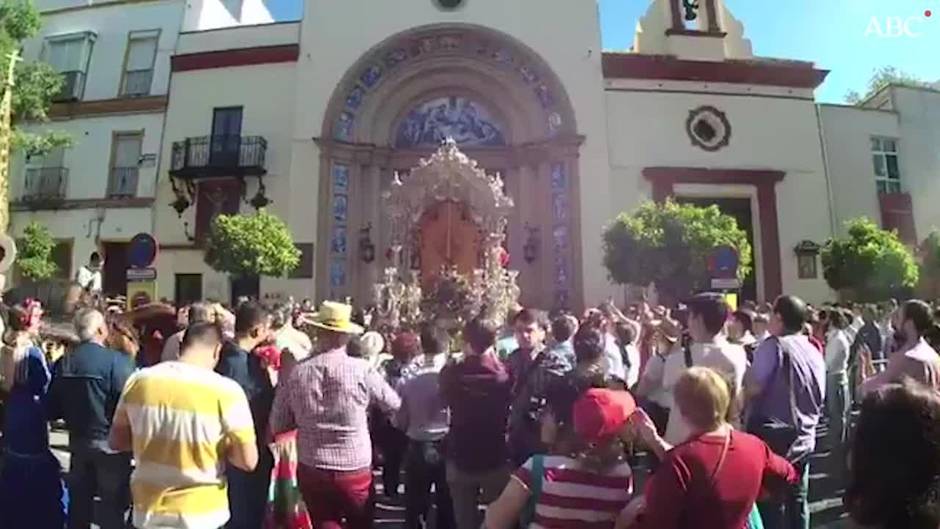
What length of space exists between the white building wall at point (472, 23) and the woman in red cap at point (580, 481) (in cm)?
1875

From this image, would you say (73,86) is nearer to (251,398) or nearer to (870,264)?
(251,398)

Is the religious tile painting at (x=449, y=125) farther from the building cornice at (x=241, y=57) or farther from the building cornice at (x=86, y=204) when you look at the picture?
the building cornice at (x=86, y=204)

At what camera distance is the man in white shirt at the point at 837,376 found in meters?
8.48

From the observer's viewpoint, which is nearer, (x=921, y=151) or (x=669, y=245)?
(x=669, y=245)

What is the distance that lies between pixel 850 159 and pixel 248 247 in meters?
18.5

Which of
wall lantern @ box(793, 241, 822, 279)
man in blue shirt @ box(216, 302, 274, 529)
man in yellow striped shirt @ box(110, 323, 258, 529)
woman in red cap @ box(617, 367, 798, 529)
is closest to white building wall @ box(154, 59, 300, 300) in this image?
wall lantern @ box(793, 241, 822, 279)

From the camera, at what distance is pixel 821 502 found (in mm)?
6410

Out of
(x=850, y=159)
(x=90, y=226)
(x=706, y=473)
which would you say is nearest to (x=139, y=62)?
(x=90, y=226)

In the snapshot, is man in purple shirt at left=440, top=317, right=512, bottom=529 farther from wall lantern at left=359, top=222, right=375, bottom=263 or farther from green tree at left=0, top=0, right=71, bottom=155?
wall lantern at left=359, top=222, right=375, bottom=263

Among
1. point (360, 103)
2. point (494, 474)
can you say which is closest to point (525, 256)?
point (360, 103)

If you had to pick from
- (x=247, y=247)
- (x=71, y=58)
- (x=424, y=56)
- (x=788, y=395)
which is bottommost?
(x=788, y=395)

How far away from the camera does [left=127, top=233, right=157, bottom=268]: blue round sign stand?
1077 centimetres

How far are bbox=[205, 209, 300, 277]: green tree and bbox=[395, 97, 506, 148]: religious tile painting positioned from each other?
6.09 metres

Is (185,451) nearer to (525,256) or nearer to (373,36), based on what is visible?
(525,256)
